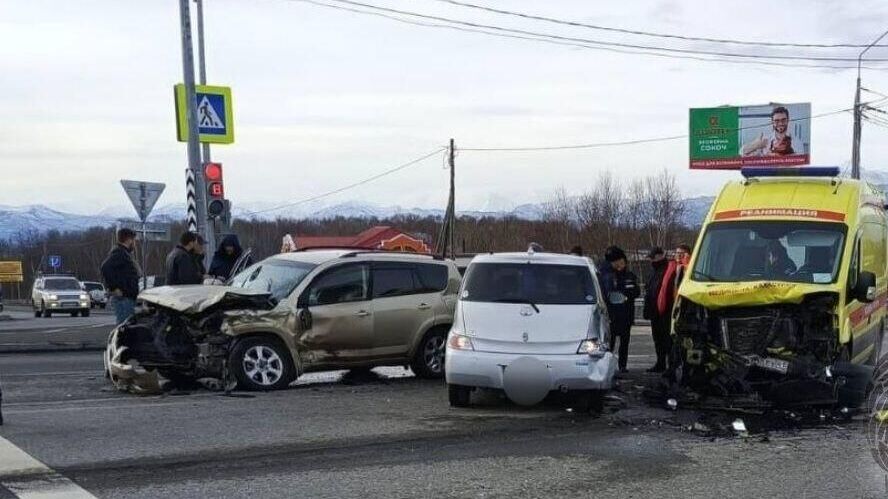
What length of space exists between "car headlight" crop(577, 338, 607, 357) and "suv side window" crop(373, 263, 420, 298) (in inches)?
126

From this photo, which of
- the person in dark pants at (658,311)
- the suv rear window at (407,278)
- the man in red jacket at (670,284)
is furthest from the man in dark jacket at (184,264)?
the man in red jacket at (670,284)

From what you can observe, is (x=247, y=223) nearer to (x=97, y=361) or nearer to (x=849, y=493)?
(x=97, y=361)

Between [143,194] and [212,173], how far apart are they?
2.25m

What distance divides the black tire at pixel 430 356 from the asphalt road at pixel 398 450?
126cm

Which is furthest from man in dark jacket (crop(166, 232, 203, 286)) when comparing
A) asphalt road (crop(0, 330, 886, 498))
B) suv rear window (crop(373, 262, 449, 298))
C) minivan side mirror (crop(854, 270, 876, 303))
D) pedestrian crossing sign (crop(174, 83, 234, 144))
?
minivan side mirror (crop(854, 270, 876, 303))

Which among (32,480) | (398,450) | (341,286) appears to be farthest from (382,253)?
(32,480)

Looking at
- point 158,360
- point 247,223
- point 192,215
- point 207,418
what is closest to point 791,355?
point 207,418

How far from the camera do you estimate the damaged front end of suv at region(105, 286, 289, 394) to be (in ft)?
33.8

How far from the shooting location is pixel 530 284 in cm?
974

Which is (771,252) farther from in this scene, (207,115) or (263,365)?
(207,115)

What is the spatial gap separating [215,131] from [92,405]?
9605 mm

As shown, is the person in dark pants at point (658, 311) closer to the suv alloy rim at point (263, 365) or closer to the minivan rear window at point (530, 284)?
the minivan rear window at point (530, 284)

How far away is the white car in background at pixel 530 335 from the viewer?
28.9 feet

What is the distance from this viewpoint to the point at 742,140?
42344 millimetres
